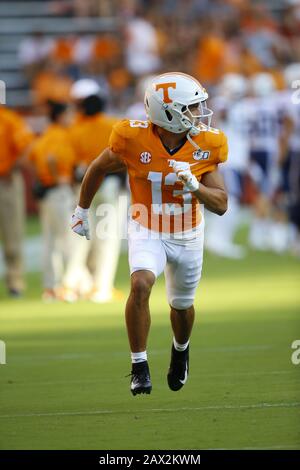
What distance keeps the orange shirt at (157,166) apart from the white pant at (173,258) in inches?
3.5

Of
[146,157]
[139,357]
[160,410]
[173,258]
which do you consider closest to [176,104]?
[146,157]

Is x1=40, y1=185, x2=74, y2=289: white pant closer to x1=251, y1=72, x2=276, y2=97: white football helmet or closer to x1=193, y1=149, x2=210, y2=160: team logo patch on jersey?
x1=193, y1=149, x2=210, y2=160: team logo patch on jersey

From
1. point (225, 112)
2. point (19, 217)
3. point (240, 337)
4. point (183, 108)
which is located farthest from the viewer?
point (225, 112)

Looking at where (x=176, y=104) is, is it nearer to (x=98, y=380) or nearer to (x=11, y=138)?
(x=98, y=380)

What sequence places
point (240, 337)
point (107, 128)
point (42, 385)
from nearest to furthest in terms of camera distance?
point (42, 385)
point (240, 337)
point (107, 128)

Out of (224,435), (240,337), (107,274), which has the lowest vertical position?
(224,435)

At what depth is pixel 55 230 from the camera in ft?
42.2

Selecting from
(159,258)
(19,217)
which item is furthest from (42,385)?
(19,217)

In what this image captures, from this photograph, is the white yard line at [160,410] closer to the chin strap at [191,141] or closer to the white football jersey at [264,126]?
the chin strap at [191,141]

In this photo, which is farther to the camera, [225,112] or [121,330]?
[225,112]

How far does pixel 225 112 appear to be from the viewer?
17.2 meters

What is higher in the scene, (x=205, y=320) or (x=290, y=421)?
(x=205, y=320)

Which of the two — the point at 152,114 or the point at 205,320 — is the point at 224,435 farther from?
the point at 205,320

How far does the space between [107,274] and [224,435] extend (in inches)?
254
